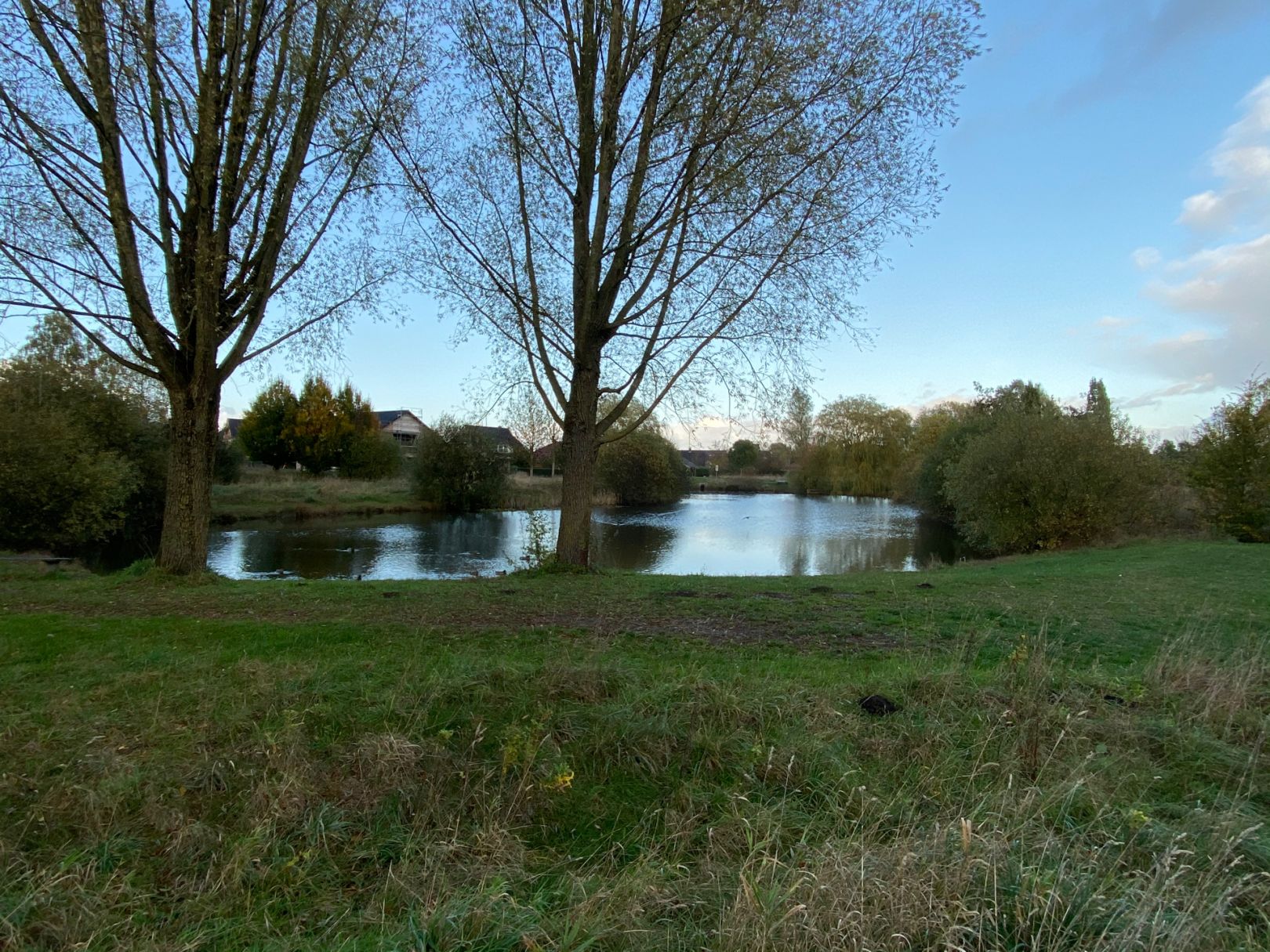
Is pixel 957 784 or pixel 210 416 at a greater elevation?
pixel 210 416

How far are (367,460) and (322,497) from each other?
11064mm

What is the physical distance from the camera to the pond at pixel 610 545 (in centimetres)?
1953

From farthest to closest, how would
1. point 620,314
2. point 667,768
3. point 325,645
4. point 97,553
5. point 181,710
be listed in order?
1. point 97,553
2. point 620,314
3. point 325,645
4. point 181,710
5. point 667,768

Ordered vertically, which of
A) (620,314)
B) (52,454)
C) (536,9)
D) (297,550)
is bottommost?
(297,550)

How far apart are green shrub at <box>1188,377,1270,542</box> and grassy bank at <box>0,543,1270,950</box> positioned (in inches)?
850

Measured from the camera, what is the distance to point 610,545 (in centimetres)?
2559

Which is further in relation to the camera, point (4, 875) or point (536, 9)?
point (536, 9)

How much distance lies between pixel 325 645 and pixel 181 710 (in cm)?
164

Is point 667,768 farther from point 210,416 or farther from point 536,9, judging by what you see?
point 536,9

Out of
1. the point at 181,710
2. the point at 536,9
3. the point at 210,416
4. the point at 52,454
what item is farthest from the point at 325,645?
the point at 52,454

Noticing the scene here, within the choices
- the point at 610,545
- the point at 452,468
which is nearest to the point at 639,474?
the point at 452,468

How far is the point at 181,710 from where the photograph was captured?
393 cm

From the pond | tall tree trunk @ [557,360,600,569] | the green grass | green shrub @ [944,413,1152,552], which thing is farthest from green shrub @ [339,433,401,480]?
tall tree trunk @ [557,360,600,569]

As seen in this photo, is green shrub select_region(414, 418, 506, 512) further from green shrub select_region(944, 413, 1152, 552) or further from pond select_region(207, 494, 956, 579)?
green shrub select_region(944, 413, 1152, 552)
